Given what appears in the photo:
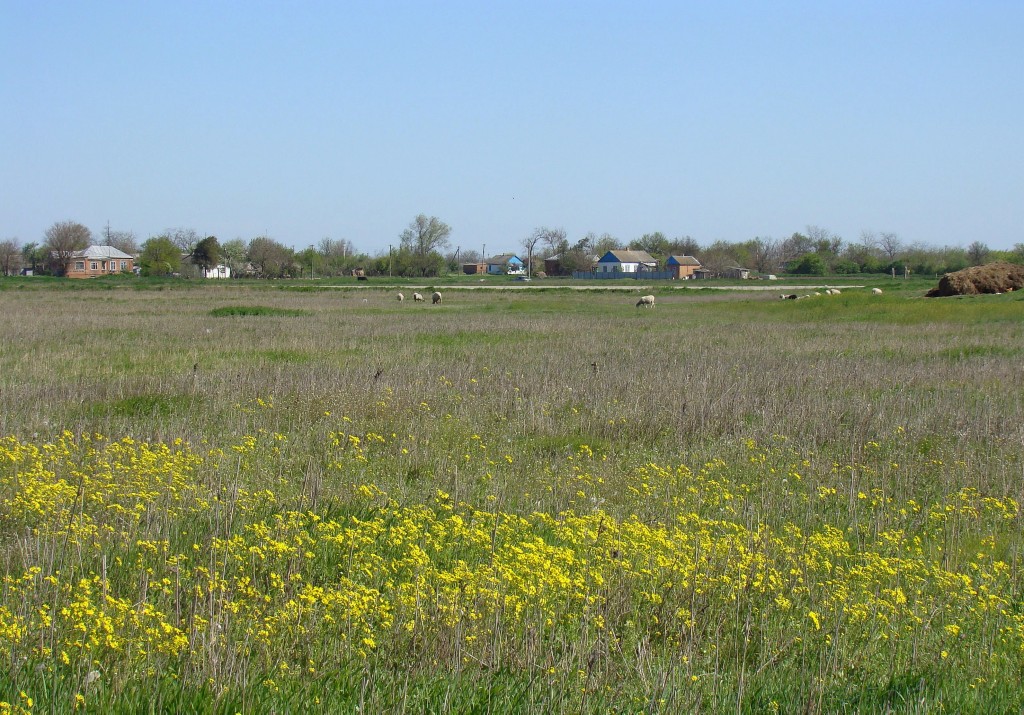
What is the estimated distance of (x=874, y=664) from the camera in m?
5.07

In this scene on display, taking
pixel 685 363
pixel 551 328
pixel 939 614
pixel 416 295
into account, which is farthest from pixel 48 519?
pixel 416 295

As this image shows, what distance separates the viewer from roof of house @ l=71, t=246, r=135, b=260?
163250 millimetres

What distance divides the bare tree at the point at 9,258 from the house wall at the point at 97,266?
11.0 meters

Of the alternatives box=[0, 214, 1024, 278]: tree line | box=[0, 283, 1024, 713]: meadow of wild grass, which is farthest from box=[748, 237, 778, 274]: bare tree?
box=[0, 283, 1024, 713]: meadow of wild grass

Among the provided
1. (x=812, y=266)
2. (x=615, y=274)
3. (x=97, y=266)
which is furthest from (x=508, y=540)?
(x=97, y=266)

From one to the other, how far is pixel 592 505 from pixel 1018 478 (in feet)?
14.6

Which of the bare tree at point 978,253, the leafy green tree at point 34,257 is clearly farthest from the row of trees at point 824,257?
the leafy green tree at point 34,257

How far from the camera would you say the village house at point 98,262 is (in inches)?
6270

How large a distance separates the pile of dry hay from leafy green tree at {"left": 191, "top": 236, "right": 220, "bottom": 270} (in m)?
121

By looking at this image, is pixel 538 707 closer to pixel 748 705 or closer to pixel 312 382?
pixel 748 705

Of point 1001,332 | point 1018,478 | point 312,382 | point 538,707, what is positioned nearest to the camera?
point 538,707

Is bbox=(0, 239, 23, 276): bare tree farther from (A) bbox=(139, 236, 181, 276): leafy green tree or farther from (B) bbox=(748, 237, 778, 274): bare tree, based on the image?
(B) bbox=(748, 237, 778, 274): bare tree

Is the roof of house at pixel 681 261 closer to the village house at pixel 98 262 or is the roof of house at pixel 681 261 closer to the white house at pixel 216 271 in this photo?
the white house at pixel 216 271

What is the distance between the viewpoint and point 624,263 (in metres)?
176
